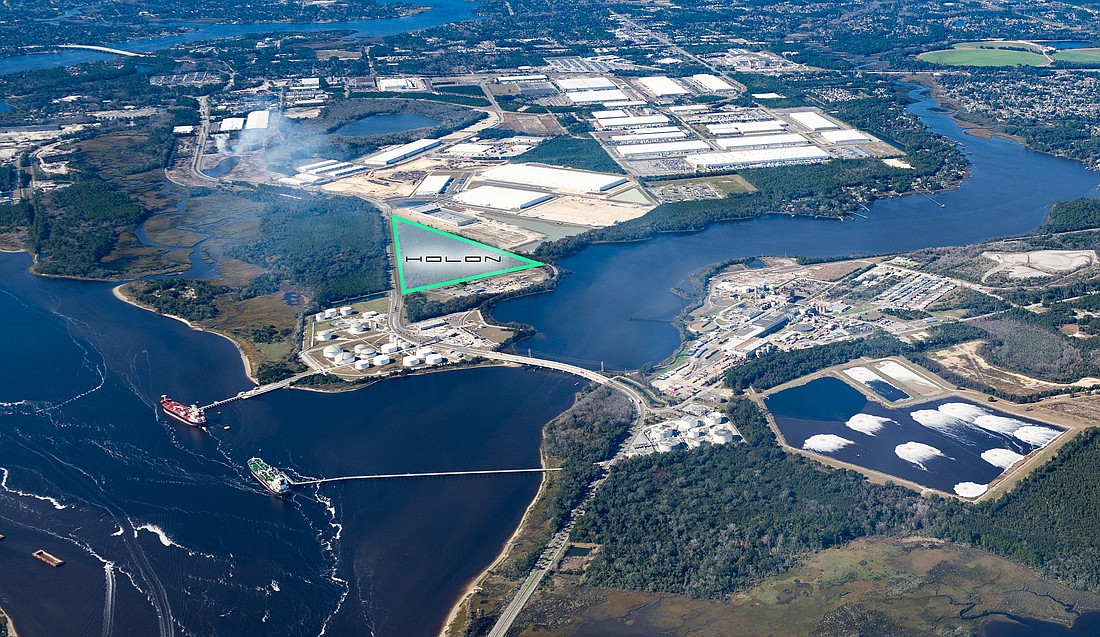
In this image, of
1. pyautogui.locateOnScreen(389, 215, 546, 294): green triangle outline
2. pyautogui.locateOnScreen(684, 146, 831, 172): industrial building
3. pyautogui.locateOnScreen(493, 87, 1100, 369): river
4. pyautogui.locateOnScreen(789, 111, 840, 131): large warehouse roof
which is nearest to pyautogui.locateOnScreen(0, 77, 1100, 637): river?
pyautogui.locateOnScreen(493, 87, 1100, 369): river

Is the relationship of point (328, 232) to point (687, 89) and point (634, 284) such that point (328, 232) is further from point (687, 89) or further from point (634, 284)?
point (687, 89)

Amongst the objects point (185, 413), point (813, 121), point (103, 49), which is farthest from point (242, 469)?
point (103, 49)

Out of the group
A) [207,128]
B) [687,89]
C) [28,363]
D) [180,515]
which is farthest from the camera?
[687,89]

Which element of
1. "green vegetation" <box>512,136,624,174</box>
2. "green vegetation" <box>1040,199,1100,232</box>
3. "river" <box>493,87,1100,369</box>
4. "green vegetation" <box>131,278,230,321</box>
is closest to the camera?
"river" <box>493,87,1100,369</box>

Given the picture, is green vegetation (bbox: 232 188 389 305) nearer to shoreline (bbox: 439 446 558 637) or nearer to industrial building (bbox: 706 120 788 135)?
shoreline (bbox: 439 446 558 637)

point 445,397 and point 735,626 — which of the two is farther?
point 445,397

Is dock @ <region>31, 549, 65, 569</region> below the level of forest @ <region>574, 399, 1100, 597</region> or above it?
below

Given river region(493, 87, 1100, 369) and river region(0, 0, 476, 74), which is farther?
river region(0, 0, 476, 74)

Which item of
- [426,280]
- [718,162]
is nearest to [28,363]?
[426,280]
